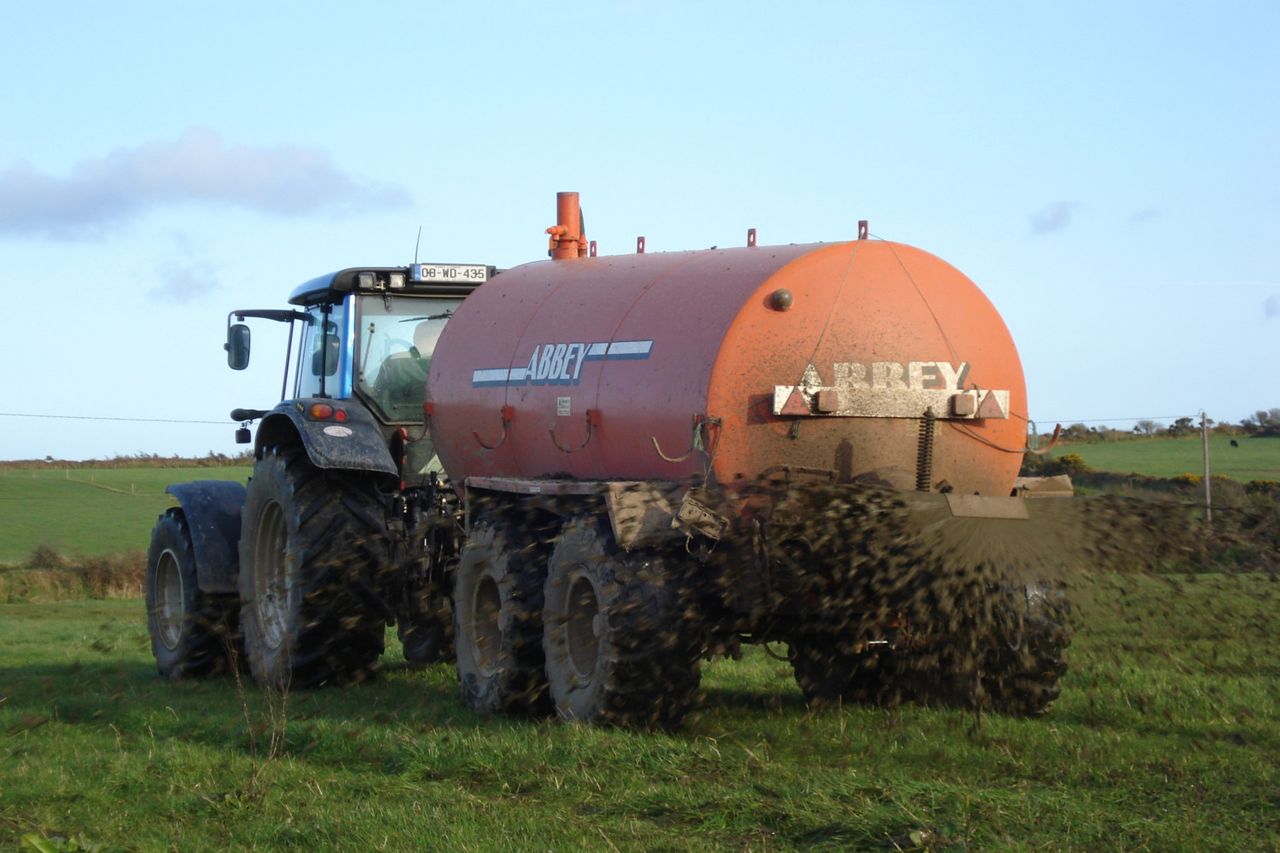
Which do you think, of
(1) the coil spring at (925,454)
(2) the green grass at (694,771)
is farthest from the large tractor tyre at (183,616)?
(1) the coil spring at (925,454)

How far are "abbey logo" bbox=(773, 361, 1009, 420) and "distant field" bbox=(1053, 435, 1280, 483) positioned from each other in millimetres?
19897

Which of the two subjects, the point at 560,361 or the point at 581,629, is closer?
the point at 581,629

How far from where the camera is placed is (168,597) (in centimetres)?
1317

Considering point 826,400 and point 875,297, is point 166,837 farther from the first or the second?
point 875,297

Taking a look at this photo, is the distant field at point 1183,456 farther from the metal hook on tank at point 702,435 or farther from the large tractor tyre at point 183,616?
the metal hook on tank at point 702,435

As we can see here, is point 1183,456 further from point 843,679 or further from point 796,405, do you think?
point 796,405

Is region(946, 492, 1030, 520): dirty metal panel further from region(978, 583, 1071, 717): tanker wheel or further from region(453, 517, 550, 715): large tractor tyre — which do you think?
region(453, 517, 550, 715): large tractor tyre

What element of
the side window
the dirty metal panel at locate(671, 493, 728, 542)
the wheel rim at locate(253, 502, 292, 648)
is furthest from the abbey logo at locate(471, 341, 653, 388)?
the wheel rim at locate(253, 502, 292, 648)

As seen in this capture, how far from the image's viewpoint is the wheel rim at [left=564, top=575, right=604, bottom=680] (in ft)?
27.6

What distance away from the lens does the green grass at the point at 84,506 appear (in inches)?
1416

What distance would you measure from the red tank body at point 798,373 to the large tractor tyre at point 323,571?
2175 millimetres

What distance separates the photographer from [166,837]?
6.37 meters

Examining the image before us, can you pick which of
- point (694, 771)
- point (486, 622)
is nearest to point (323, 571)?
point (486, 622)

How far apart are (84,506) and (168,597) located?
34.3 metres
